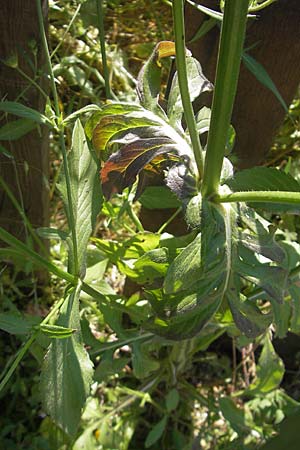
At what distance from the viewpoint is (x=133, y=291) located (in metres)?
1.37

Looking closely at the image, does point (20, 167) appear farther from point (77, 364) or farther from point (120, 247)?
point (77, 364)

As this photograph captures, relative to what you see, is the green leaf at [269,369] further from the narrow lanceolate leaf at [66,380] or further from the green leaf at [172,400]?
the narrow lanceolate leaf at [66,380]

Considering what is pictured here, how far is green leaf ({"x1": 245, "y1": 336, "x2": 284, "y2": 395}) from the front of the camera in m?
1.31

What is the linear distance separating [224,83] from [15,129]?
1.77ft

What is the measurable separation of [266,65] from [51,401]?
0.68m

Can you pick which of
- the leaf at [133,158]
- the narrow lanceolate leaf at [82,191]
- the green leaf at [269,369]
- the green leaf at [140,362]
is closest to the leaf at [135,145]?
the leaf at [133,158]

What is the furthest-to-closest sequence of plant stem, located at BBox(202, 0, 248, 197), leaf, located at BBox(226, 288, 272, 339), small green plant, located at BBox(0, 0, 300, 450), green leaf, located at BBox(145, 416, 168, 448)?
green leaf, located at BBox(145, 416, 168, 448)
leaf, located at BBox(226, 288, 272, 339)
small green plant, located at BBox(0, 0, 300, 450)
plant stem, located at BBox(202, 0, 248, 197)

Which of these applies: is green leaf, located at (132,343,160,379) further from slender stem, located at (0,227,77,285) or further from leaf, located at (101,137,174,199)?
leaf, located at (101,137,174,199)

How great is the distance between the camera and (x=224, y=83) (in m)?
0.55

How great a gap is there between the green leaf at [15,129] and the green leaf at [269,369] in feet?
2.42

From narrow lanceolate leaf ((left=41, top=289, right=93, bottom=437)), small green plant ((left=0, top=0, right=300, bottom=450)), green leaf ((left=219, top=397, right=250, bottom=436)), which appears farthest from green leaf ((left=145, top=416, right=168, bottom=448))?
narrow lanceolate leaf ((left=41, top=289, right=93, bottom=437))

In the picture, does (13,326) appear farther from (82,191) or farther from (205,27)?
(205,27)

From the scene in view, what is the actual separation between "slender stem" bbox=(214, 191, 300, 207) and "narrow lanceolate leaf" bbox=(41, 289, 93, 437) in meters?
0.28

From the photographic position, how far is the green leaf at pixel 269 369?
1310mm
